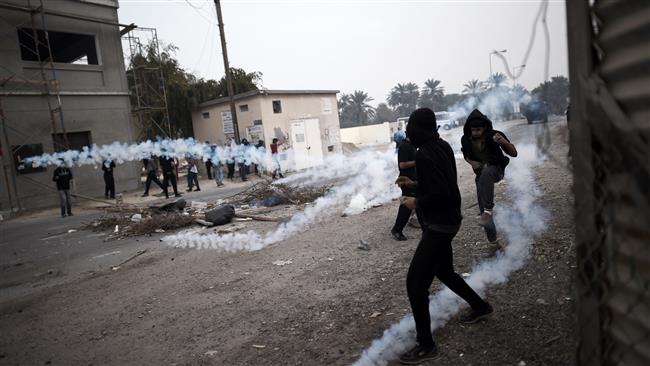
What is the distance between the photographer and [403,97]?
237 feet

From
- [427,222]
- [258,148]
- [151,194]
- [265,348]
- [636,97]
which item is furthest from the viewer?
[258,148]

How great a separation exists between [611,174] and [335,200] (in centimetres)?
961

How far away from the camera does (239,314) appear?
4.58 meters

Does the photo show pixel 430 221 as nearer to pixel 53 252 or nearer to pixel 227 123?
pixel 53 252

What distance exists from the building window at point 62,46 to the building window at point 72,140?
123 inches

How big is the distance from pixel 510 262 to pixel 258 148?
1549 centimetres

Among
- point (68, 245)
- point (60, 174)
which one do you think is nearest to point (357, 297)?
point (68, 245)

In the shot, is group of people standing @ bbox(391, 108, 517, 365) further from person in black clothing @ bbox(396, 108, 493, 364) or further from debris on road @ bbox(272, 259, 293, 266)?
debris on road @ bbox(272, 259, 293, 266)

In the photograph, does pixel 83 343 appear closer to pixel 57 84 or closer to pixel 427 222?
pixel 427 222

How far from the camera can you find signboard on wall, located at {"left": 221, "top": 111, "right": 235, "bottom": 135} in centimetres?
2338

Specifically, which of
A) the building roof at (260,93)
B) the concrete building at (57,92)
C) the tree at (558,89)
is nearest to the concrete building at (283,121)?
the building roof at (260,93)

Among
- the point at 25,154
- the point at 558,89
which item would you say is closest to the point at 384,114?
the point at 25,154

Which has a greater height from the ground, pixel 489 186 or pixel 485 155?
pixel 485 155

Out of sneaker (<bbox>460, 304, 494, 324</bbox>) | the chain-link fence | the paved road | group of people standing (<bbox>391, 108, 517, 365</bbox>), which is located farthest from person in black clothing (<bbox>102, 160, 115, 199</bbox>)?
the chain-link fence
